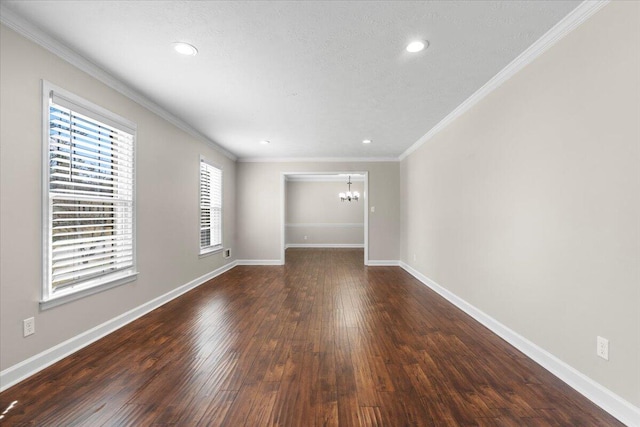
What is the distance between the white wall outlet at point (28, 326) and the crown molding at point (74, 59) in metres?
2.07

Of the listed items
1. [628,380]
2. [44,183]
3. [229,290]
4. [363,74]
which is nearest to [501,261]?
[628,380]

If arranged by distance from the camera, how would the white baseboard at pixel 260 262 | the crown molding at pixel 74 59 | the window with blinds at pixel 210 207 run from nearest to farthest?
the crown molding at pixel 74 59 → the window with blinds at pixel 210 207 → the white baseboard at pixel 260 262

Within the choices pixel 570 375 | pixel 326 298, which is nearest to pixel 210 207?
pixel 326 298

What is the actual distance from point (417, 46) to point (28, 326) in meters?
3.65

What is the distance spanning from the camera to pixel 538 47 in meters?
2.12

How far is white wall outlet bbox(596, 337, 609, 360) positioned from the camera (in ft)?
5.34

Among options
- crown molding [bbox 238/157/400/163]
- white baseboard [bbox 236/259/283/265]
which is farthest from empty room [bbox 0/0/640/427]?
white baseboard [bbox 236/259/283/265]

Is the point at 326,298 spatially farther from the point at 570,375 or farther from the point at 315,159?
the point at 315,159

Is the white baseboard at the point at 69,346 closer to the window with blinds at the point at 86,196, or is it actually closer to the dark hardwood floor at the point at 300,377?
the dark hardwood floor at the point at 300,377

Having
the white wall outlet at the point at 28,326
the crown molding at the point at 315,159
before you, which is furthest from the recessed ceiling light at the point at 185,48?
the crown molding at the point at 315,159

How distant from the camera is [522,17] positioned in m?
1.85

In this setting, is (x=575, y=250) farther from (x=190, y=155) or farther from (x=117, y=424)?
(x=190, y=155)

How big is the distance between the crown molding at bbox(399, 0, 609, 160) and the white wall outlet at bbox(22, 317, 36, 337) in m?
4.38

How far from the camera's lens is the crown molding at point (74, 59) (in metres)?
1.84
